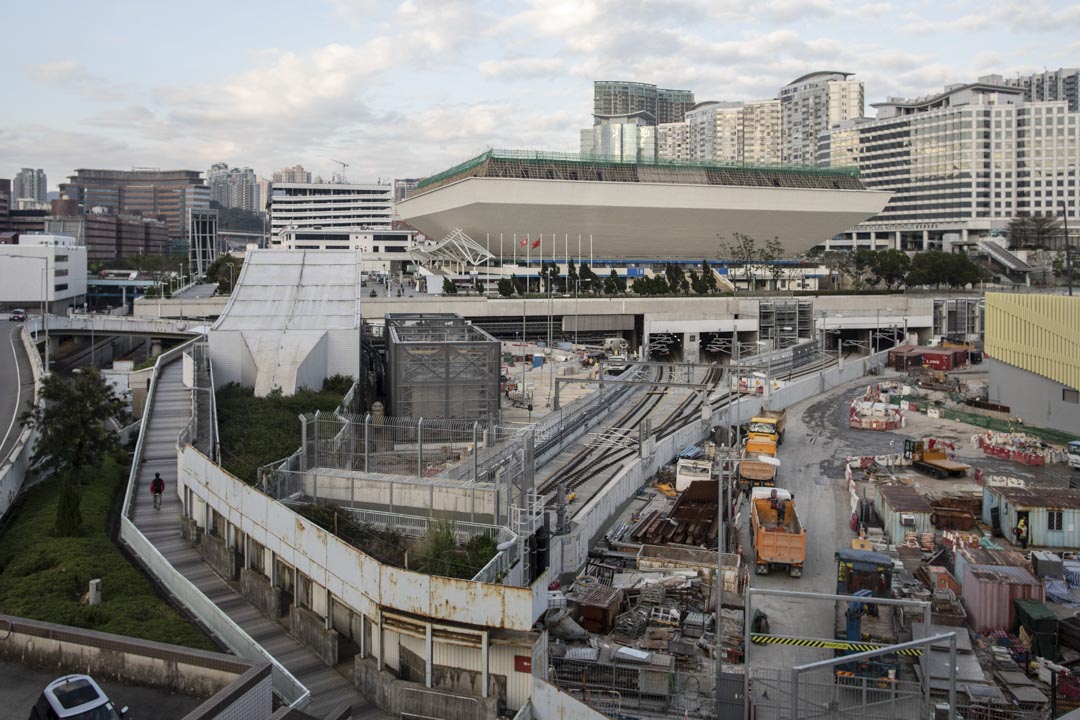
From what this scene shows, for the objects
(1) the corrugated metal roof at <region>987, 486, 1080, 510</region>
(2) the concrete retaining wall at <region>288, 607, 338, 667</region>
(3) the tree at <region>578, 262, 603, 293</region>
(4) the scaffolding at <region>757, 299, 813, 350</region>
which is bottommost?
(2) the concrete retaining wall at <region>288, 607, 338, 667</region>

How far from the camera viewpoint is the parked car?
30.4ft

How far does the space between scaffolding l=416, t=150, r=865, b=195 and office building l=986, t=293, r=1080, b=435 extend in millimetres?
36048

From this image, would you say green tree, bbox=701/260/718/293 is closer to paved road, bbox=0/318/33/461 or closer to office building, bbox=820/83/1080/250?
paved road, bbox=0/318/33/461

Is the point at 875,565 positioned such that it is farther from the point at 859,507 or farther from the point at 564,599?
the point at 859,507

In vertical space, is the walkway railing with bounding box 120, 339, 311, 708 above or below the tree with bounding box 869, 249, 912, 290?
below

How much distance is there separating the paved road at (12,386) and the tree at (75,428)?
2.66 metres

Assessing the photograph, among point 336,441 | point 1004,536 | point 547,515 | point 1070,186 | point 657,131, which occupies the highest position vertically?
point 657,131

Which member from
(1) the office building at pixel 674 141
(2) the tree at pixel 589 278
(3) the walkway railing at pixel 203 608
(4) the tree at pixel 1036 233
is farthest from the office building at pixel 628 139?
(3) the walkway railing at pixel 203 608

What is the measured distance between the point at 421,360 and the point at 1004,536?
16.1 metres

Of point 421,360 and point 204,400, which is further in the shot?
point 421,360

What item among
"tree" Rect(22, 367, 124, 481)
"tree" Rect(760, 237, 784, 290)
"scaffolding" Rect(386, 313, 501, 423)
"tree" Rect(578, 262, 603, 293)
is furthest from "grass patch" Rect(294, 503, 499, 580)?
"tree" Rect(760, 237, 784, 290)

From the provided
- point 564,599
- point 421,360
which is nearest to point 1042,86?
point 421,360

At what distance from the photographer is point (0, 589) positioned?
14.5 metres

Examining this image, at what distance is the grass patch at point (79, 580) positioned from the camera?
1294 centimetres
